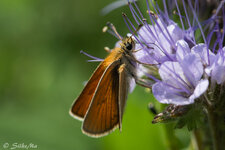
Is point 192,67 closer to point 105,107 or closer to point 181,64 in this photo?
point 181,64

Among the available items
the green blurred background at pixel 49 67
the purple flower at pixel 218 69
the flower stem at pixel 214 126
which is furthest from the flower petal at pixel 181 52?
the green blurred background at pixel 49 67

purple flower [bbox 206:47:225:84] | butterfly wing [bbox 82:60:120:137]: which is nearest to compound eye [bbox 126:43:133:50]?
butterfly wing [bbox 82:60:120:137]

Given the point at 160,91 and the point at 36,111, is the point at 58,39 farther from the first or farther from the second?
the point at 160,91

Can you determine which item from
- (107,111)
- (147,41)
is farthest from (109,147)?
(147,41)

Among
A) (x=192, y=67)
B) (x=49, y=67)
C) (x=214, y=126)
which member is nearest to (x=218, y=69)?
(x=192, y=67)

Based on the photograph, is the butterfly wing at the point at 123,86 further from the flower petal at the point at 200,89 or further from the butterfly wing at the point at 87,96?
the flower petal at the point at 200,89

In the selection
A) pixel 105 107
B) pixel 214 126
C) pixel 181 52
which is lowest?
pixel 214 126
